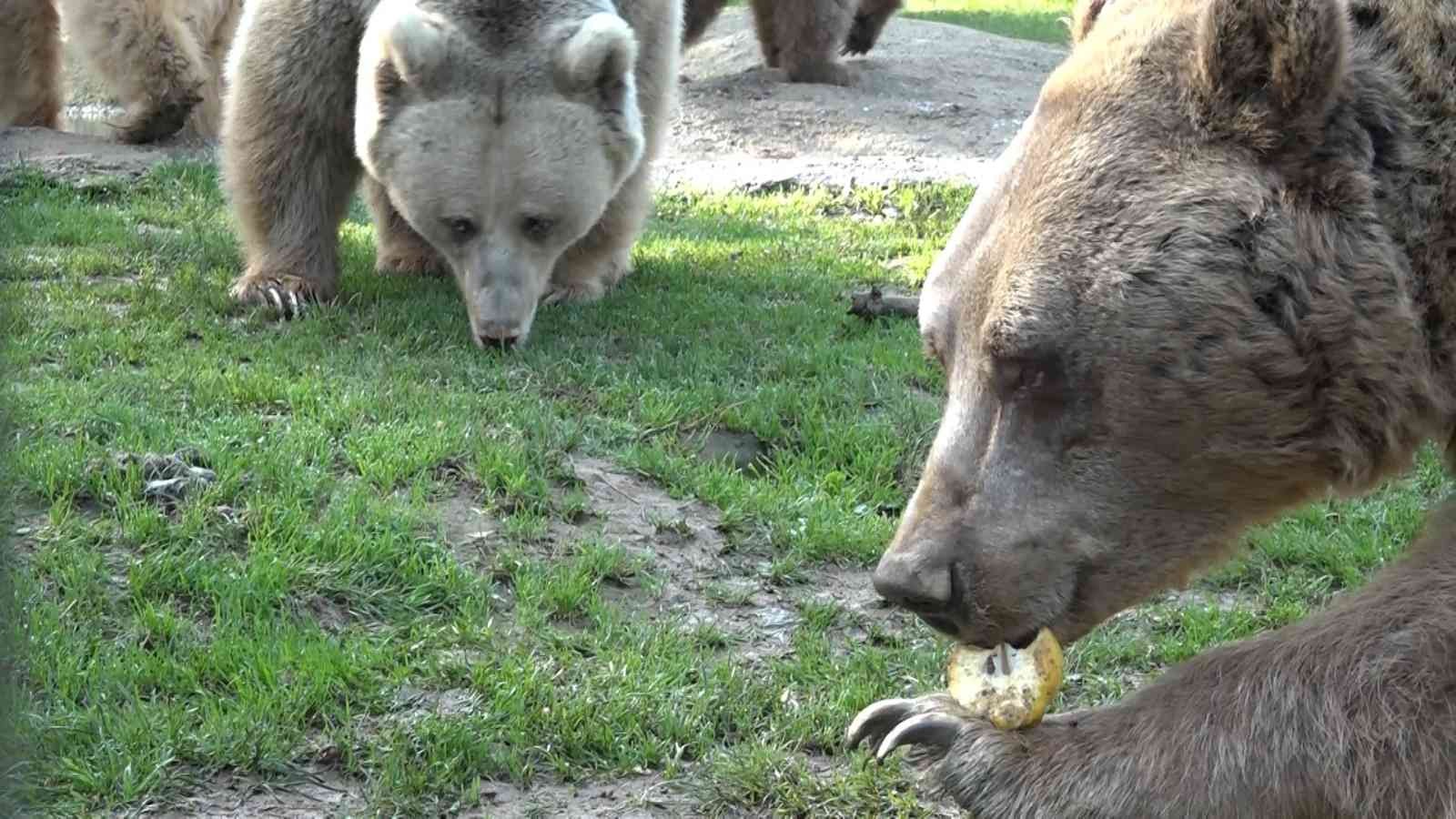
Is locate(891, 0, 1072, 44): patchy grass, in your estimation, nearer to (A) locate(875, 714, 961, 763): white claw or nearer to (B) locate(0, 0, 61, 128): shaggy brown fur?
(B) locate(0, 0, 61, 128): shaggy brown fur

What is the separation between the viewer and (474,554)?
459cm

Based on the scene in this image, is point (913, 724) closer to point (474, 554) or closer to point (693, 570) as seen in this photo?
point (693, 570)

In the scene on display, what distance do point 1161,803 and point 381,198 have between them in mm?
5413

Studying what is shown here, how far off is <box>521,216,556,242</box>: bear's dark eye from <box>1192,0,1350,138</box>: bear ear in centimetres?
433

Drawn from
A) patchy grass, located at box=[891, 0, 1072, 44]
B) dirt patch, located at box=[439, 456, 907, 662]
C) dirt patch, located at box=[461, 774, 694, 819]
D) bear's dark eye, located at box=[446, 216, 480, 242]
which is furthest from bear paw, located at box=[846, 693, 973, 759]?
patchy grass, located at box=[891, 0, 1072, 44]

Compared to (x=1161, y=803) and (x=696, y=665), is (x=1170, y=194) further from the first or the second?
(x=696, y=665)

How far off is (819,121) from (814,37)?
1.11 metres

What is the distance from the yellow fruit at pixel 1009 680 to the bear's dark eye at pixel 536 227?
3.95m

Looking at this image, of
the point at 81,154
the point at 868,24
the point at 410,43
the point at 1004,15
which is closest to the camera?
the point at 410,43

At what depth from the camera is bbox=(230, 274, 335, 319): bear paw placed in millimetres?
6980

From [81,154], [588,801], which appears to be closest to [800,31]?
[81,154]

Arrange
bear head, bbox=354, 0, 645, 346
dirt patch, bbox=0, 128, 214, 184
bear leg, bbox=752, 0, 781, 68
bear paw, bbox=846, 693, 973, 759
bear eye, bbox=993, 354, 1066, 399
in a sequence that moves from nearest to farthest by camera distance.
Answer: bear eye, bbox=993, 354, 1066, 399 < bear paw, bbox=846, 693, 973, 759 < bear head, bbox=354, 0, 645, 346 < dirt patch, bbox=0, 128, 214, 184 < bear leg, bbox=752, 0, 781, 68

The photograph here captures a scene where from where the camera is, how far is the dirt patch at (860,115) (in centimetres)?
1155

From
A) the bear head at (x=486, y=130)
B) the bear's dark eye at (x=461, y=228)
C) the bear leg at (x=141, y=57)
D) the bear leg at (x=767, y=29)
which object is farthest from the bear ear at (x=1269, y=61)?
the bear leg at (x=767, y=29)
